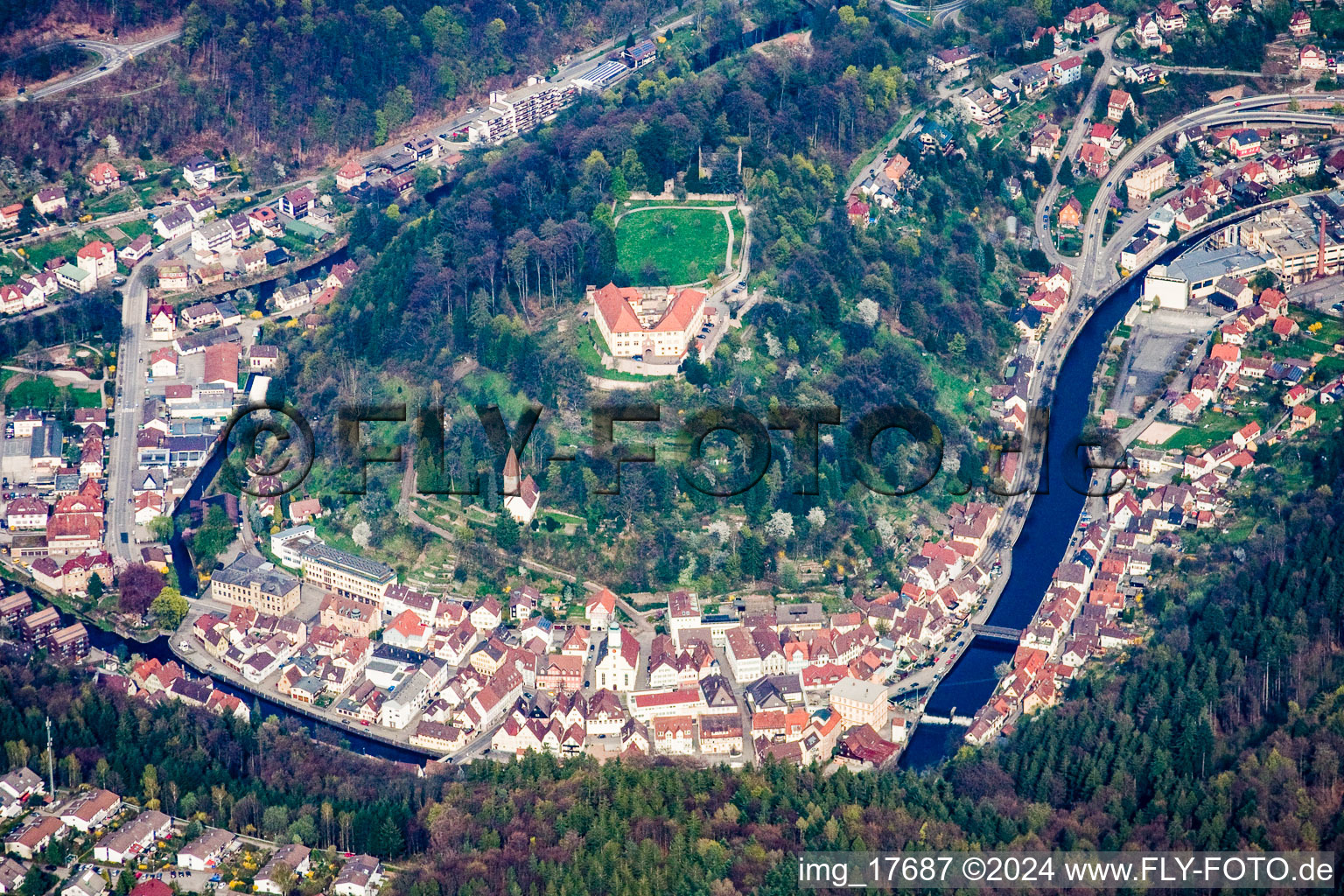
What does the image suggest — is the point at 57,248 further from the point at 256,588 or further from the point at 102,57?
the point at 256,588

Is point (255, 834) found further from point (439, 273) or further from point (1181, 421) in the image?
point (1181, 421)

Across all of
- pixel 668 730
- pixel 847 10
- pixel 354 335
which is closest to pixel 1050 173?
pixel 847 10

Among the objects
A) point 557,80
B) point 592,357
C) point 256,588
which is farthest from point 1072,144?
point 256,588

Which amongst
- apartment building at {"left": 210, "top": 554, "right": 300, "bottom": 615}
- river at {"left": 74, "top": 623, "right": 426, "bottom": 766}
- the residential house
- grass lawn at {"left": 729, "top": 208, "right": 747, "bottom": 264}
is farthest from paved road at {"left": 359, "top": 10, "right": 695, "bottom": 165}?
river at {"left": 74, "top": 623, "right": 426, "bottom": 766}

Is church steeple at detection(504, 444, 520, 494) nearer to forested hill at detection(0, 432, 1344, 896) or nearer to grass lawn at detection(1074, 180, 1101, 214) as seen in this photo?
forested hill at detection(0, 432, 1344, 896)

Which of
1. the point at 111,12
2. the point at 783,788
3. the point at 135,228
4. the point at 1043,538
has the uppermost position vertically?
the point at 111,12

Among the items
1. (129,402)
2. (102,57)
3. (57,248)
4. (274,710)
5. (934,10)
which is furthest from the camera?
(934,10)
